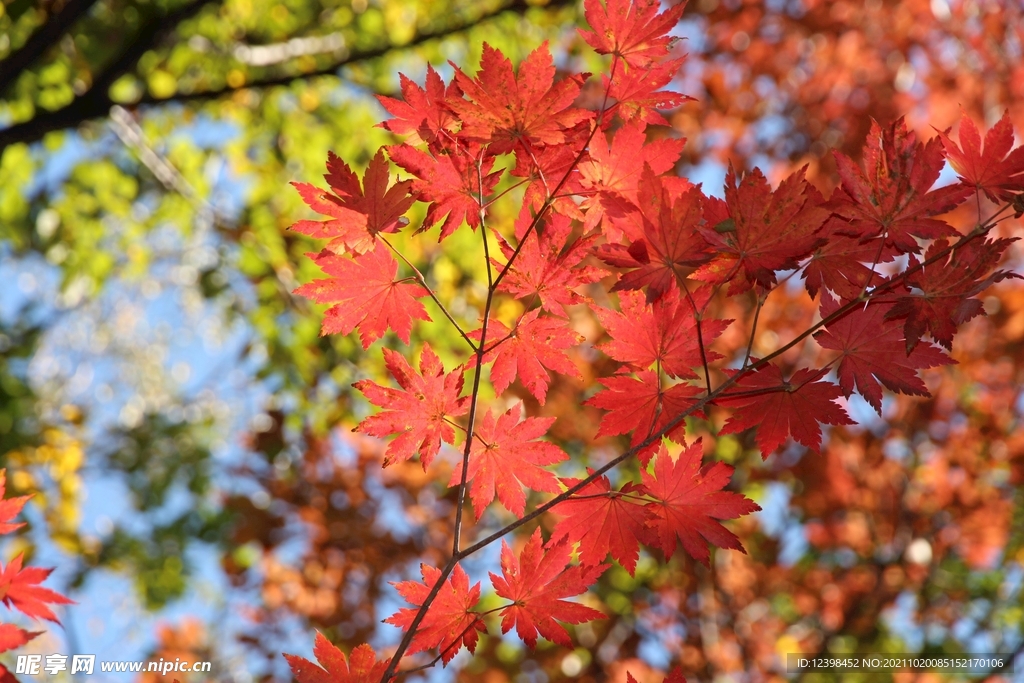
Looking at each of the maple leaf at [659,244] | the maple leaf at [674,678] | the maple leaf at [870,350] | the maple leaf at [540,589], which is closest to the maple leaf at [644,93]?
the maple leaf at [659,244]

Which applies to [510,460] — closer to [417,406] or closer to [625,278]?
[417,406]

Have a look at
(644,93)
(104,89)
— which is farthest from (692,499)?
(104,89)

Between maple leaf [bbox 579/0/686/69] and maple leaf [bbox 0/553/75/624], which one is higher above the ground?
maple leaf [bbox 579/0/686/69]

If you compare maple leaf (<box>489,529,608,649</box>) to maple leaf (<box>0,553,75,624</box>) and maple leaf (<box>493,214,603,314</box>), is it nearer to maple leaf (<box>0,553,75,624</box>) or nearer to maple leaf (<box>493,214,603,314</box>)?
maple leaf (<box>493,214,603,314</box>)

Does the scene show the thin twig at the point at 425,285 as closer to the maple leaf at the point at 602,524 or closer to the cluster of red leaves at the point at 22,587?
the maple leaf at the point at 602,524

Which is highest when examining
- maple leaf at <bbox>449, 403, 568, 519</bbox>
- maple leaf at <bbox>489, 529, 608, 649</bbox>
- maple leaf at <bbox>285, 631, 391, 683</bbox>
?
maple leaf at <bbox>449, 403, 568, 519</bbox>

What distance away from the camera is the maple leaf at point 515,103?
1219 mm

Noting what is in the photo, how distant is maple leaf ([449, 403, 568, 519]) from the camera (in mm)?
1295

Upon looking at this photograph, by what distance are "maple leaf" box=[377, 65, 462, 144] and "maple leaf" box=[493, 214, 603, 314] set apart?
0.22 m

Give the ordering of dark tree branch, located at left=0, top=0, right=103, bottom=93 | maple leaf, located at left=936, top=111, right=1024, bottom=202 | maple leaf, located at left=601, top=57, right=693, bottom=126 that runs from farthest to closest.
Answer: dark tree branch, located at left=0, top=0, right=103, bottom=93, maple leaf, located at left=601, top=57, right=693, bottom=126, maple leaf, located at left=936, top=111, right=1024, bottom=202

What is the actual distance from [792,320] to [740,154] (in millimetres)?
1220

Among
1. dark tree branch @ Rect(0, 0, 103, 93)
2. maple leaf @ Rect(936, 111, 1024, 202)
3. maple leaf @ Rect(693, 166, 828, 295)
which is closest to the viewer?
maple leaf @ Rect(693, 166, 828, 295)

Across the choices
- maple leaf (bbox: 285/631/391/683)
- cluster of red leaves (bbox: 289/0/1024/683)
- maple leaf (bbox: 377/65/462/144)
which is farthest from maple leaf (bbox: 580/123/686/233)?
maple leaf (bbox: 285/631/391/683)

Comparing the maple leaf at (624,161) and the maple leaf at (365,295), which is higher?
the maple leaf at (624,161)
